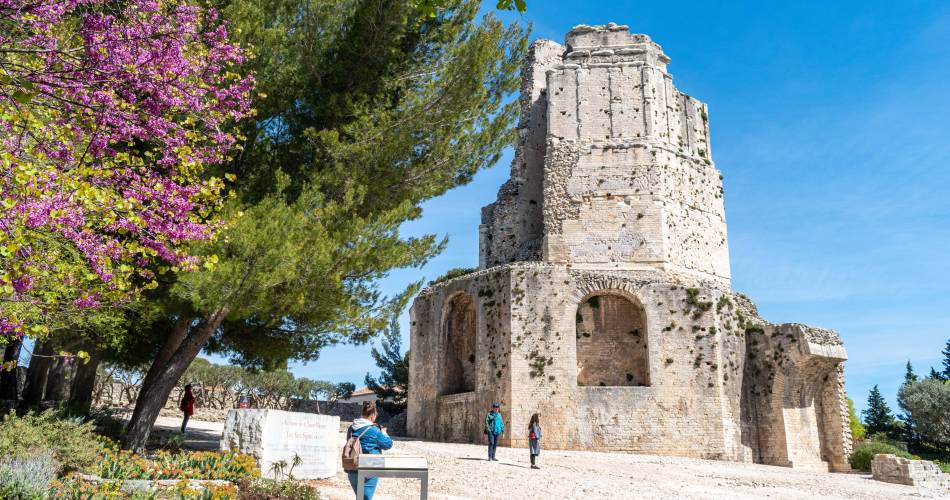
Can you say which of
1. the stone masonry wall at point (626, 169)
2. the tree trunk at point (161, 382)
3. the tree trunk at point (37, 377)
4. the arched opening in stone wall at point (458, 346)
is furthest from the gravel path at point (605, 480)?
the tree trunk at point (37, 377)

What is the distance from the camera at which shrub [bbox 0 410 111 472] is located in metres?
7.52

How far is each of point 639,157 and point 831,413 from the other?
9094 mm

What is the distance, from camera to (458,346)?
67.1 ft

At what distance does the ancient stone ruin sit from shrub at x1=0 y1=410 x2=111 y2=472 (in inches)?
405

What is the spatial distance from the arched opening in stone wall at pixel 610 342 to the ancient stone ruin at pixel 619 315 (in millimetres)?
40

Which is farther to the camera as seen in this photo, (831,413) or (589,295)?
(831,413)

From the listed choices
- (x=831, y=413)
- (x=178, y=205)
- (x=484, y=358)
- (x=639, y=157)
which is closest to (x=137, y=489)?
(x=178, y=205)

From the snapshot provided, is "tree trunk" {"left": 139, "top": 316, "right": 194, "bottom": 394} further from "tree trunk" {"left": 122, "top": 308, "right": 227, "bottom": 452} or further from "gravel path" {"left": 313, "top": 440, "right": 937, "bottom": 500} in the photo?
"gravel path" {"left": 313, "top": 440, "right": 937, "bottom": 500}

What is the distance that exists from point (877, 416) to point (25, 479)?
142 feet

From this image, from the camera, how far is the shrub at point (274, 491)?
22.8 ft

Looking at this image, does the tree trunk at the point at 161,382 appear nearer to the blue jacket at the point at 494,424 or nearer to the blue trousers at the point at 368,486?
the blue trousers at the point at 368,486

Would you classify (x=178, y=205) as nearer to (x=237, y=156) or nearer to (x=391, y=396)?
(x=237, y=156)

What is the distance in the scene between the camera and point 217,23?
9.98 m

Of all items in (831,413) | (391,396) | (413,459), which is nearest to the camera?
(413,459)
